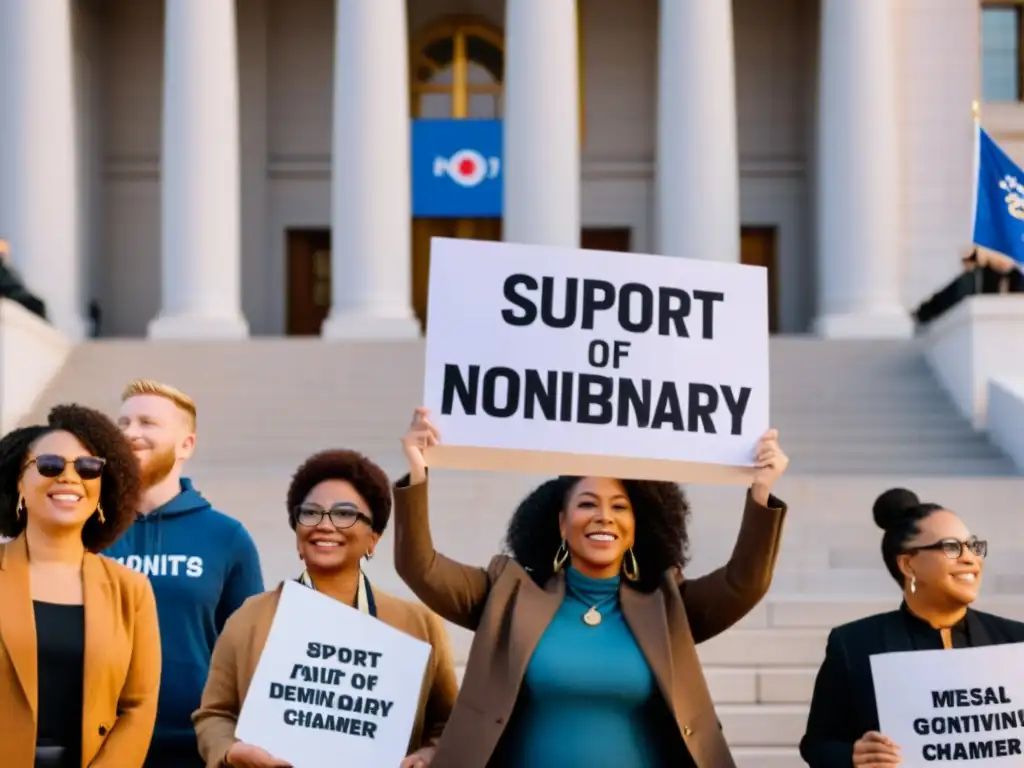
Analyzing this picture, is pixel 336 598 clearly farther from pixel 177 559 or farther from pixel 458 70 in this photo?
pixel 458 70

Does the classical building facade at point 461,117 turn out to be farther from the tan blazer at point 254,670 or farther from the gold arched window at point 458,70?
the tan blazer at point 254,670

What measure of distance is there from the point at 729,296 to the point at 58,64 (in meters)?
24.3

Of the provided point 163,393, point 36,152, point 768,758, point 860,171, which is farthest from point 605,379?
point 36,152

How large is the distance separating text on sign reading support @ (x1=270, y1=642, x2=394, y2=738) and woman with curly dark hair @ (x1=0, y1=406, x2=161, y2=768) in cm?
49

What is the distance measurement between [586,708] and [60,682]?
5.81 feet

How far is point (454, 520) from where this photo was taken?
16.4 metres

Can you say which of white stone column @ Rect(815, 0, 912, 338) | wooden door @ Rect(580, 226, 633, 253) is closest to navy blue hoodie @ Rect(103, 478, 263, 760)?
white stone column @ Rect(815, 0, 912, 338)

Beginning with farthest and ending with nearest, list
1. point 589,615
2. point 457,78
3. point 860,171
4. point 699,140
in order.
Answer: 1. point 457,78
2. point 860,171
3. point 699,140
4. point 589,615

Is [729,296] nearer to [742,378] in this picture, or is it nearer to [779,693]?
[742,378]

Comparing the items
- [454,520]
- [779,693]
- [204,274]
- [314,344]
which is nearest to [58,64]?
[204,274]

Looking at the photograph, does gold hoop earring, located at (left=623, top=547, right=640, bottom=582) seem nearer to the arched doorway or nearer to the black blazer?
the black blazer

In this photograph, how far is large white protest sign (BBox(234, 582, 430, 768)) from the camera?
568 centimetres

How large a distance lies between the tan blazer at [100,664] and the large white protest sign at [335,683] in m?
0.39

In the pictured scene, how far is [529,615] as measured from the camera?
581cm
